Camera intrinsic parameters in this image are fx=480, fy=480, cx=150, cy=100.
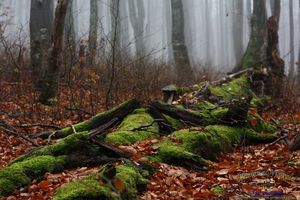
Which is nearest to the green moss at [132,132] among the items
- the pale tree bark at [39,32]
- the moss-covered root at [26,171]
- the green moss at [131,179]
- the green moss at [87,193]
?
the moss-covered root at [26,171]

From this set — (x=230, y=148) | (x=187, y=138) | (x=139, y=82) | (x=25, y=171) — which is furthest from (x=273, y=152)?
(x=139, y=82)

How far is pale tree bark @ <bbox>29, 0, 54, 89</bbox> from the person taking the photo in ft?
39.3

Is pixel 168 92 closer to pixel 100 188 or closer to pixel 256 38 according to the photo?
pixel 100 188

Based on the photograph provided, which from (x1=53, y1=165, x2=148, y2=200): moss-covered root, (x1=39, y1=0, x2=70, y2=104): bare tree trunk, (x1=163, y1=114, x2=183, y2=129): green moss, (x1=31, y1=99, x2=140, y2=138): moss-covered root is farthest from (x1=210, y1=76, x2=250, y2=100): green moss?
(x1=53, y1=165, x2=148, y2=200): moss-covered root

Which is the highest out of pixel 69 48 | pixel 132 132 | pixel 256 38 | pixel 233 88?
pixel 256 38

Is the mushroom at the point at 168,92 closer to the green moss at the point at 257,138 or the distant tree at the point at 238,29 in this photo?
the green moss at the point at 257,138

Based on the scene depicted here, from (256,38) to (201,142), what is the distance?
11053mm

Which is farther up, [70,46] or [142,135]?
[70,46]

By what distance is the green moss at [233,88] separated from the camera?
33.4 feet

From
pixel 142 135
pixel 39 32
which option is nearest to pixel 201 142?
pixel 142 135

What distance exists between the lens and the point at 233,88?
1108 centimetres

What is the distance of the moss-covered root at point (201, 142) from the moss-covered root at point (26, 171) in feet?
3.74

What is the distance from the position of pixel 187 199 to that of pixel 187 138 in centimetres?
182

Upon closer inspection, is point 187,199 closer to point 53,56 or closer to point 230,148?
point 230,148
